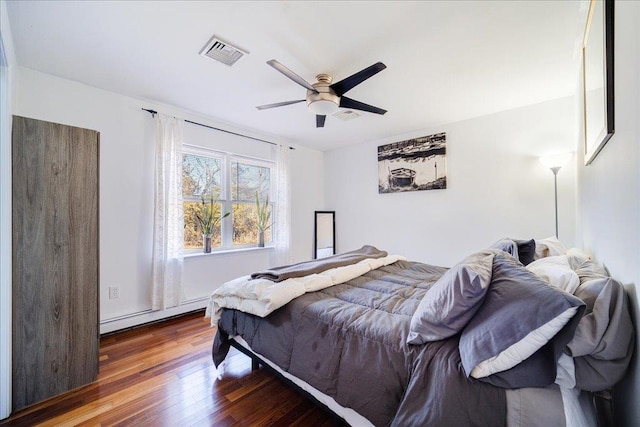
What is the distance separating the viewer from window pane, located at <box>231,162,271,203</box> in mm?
3658

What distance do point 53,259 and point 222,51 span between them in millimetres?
1891

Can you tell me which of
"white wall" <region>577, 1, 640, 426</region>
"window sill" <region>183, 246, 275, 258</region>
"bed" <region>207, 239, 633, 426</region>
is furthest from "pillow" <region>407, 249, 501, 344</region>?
"window sill" <region>183, 246, 275, 258</region>

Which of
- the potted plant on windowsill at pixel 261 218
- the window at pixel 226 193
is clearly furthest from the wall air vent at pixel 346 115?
the potted plant on windowsill at pixel 261 218

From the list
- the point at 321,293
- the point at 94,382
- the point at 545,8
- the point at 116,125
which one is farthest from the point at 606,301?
the point at 116,125

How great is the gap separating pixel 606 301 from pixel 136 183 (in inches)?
140

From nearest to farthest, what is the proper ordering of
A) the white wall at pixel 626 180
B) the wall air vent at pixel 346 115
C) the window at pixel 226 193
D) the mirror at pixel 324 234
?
the white wall at pixel 626 180, the wall air vent at pixel 346 115, the window at pixel 226 193, the mirror at pixel 324 234

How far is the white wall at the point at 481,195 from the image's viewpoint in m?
2.81

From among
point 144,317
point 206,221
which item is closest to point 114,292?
point 144,317

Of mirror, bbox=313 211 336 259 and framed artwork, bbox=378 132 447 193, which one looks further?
mirror, bbox=313 211 336 259

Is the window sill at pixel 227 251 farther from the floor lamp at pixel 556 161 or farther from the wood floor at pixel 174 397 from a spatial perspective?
the floor lamp at pixel 556 161

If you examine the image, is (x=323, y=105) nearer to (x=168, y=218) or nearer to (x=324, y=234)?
(x=168, y=218)

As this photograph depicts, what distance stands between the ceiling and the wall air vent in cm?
38

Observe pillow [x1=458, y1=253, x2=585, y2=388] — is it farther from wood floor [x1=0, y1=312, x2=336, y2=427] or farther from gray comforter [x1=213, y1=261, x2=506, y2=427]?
wood floor [x1=0, y1=312, x2=336, y2=427]

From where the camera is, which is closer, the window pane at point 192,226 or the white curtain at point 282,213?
the window pane at point 192,226
